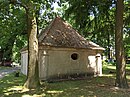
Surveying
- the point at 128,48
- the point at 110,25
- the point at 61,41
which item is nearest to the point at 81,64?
the point at 61,41

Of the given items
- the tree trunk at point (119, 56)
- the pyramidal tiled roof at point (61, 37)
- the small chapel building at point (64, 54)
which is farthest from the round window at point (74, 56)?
the tree trunk at point (119, 56)

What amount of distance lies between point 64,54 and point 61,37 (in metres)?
1.87

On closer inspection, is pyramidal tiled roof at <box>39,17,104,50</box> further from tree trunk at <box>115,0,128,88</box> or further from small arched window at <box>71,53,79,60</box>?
tree trunk at <box>115,0,128,88</box>

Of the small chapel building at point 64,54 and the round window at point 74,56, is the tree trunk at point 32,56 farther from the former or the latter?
the round window at point 74,56

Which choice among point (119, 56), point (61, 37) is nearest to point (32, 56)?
point (119, 56)

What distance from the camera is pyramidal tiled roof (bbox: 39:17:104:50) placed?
20781mm

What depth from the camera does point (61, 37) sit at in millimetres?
22062

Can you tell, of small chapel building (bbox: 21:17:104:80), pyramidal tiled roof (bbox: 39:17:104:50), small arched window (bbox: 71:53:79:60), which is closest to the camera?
small chapel building (bbox: 21:17:104:80)

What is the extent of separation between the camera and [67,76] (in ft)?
70.4

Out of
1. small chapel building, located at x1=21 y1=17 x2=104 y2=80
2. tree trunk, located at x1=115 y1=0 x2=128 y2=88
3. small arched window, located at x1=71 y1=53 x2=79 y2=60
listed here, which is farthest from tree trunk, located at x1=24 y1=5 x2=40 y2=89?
small arched window, located at x1=71 y1=53 x2=79 y2=60

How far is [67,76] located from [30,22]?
8241 mm

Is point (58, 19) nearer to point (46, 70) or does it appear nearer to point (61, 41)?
point (61, 41)

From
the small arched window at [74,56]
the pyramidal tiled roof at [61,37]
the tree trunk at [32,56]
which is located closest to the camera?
the tree trunk at [32,56]

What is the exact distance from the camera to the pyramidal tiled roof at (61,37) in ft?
68.2
